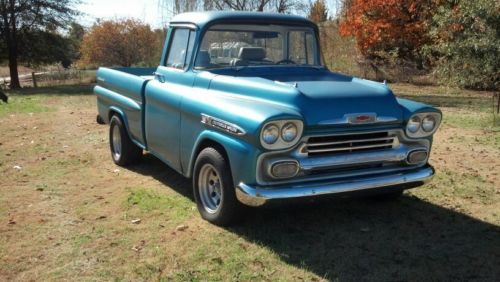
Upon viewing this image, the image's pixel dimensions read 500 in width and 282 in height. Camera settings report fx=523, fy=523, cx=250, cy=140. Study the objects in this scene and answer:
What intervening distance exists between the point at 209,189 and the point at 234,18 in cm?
183

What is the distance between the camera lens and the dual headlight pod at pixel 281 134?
3.87 meters

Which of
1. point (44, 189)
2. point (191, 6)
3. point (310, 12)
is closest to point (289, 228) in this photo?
point (44, 189)

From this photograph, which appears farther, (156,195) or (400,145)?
(156,195)

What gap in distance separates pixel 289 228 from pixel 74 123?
7187 millimetres

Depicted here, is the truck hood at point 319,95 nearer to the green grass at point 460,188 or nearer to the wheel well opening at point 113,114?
the green grass at point 460,188

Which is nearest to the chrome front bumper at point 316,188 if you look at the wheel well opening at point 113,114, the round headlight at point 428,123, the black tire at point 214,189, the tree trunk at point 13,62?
the black tire at point 214,189

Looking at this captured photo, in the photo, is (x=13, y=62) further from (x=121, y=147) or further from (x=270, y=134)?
(x=270, y=134)

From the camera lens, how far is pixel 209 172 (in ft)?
15.1

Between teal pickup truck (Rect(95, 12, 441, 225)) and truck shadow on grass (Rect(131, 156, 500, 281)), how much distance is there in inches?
11.5

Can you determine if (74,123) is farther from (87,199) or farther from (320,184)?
(320,184)

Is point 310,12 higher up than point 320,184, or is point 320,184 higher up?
point 310,12

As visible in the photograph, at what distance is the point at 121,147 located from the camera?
21.9 ft

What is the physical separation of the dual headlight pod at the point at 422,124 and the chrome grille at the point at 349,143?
16 centimetres

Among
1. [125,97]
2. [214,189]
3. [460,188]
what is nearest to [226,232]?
[214,189]
